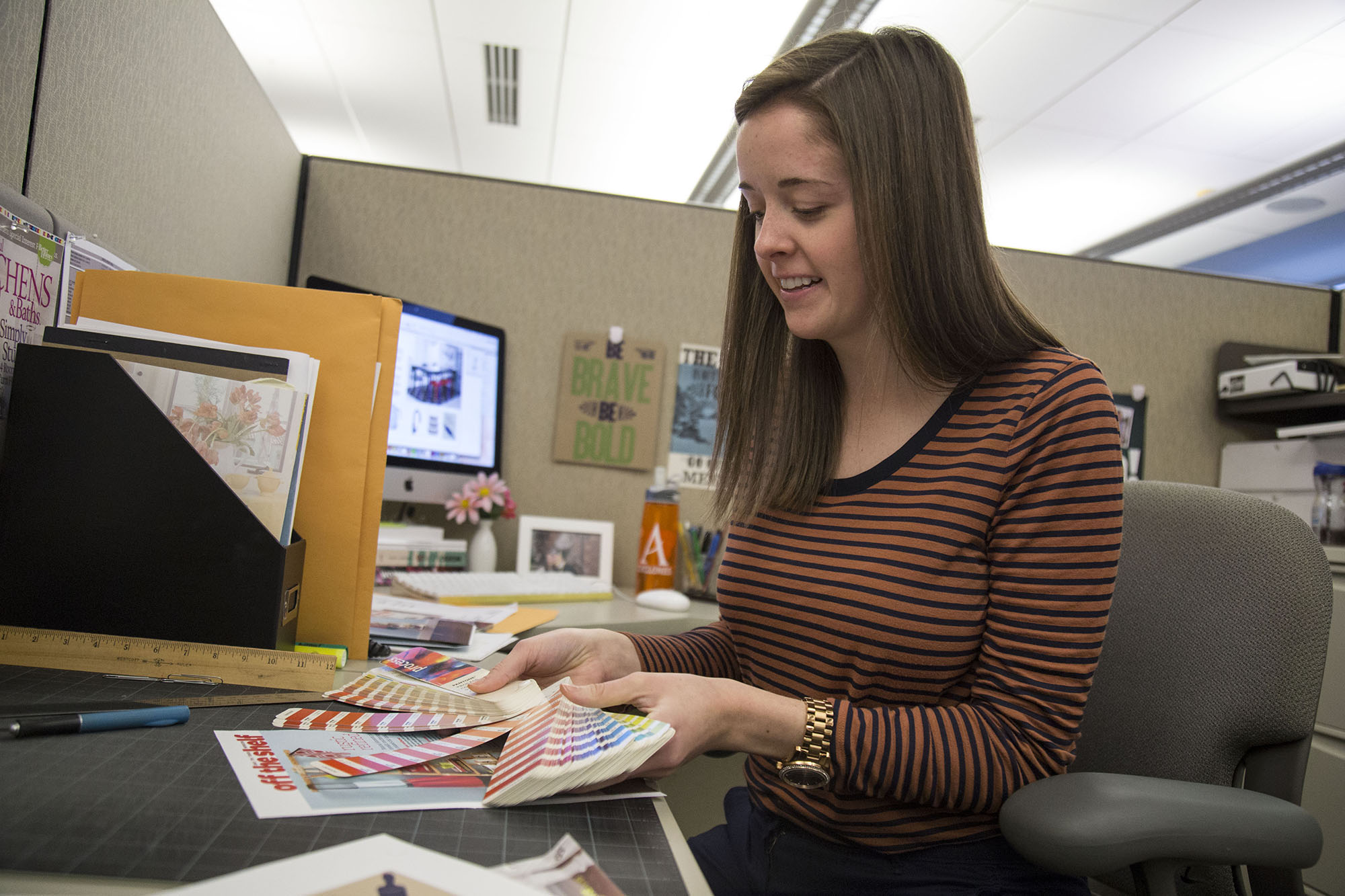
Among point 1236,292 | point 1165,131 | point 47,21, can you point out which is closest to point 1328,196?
point 1165,131

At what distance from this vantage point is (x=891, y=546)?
2.31 ft

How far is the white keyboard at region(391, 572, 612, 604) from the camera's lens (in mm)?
1150

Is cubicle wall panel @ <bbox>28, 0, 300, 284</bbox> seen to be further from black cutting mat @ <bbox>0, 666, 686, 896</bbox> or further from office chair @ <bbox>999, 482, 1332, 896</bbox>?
office chair @ <bbox>999, 482, 1332, 896</bbox>

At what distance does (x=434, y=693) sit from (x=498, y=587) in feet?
2.02

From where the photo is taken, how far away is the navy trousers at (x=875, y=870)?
0.63 m

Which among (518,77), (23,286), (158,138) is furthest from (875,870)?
(518,77)

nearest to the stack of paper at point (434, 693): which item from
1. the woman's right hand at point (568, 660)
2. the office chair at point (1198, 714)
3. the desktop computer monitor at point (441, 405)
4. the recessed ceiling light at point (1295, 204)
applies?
the woman's right hand at point (568, 660)

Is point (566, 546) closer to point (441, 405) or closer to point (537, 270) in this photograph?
point (441, 405)

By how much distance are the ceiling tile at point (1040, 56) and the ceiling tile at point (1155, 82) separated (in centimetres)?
7

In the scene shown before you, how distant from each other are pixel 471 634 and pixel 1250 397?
5.26ft

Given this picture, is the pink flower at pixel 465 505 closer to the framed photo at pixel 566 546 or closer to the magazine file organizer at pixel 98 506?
the framed photo at pixel 566 546

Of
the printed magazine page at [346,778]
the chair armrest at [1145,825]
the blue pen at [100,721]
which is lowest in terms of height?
the chair armrest at [1145,825]

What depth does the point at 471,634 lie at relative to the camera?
0.89 metres

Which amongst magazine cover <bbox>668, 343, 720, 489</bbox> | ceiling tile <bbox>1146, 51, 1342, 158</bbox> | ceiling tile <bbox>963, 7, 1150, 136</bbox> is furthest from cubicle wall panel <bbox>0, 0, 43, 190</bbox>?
ceiling tile <bbox>1146, 51, 1342, 158</bbox>
